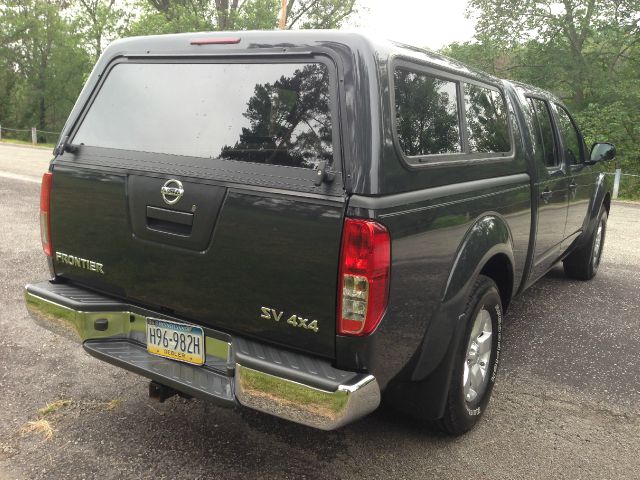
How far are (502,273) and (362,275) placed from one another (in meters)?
1.59

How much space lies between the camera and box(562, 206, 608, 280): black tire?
5977mm

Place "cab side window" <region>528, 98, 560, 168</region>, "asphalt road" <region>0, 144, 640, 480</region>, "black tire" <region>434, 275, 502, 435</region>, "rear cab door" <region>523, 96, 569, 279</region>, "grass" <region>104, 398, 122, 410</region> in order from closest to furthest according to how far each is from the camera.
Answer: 1. "asphalt road" <region>0, 144, 640, 480</region>
2. "black tire" <region>434, 275, 502, 435</region>
3. "grass" <region>104, 398, 122, 410</region>
4. "rear cab door" <region>523, 96, 569, 279</region>
5. "cab side window" <region>528, 98, 560, 168</region>

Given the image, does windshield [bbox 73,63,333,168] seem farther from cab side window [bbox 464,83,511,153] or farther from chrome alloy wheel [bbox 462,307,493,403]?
chrome alloy wheel [bbox 462,307,493,403]

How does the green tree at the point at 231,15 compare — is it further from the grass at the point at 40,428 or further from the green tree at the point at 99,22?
the grass at the point at 40,428

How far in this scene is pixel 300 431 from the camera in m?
2.98

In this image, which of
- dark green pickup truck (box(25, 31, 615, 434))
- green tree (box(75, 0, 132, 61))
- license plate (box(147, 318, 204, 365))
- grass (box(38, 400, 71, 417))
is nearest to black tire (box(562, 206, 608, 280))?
dark green pickup truck (box(25, 31, 615, 434))

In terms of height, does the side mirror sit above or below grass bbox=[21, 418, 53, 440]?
above

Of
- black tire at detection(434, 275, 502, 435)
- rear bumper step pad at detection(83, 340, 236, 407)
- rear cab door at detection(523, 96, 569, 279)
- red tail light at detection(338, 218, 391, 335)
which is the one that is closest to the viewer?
red tail light at detection(338, 218, 391, 335)

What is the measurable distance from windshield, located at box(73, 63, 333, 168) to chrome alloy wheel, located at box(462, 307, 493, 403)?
133 cm

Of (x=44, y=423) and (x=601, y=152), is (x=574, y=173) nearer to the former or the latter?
(x=601, y=152)

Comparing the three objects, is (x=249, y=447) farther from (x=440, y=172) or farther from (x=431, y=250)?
(x=440, y=172)

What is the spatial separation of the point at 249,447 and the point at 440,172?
1610 mm

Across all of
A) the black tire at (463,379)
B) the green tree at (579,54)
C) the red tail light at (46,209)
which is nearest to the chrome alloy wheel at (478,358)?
the black tire at (463,379)

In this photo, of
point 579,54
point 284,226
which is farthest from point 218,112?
point 579,54
